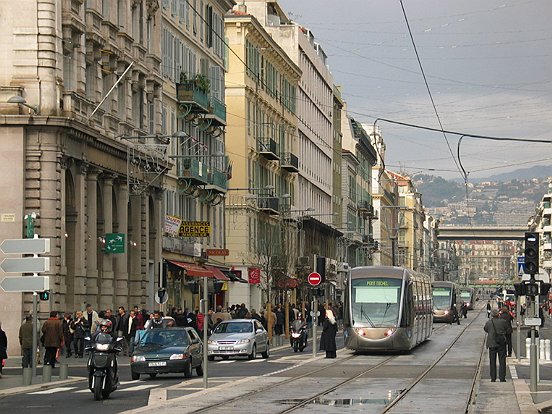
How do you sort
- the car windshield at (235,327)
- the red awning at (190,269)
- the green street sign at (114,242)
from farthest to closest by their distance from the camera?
the red awning at (190,269)
the green street sign at (114,242)
the car windshield at (235,327)

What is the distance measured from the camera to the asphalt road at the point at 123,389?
2712cm

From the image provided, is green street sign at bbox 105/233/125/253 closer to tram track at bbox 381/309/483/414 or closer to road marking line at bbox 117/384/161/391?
tram track at bbox 381/309/483/414

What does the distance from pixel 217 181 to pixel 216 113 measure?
3427 millimetres

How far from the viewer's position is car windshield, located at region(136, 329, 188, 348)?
123ft

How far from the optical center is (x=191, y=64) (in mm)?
71562

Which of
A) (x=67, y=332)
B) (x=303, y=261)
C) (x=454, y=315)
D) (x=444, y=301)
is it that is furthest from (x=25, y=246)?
(x=454, y=315)

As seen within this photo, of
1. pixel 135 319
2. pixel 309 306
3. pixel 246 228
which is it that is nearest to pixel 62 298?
pixel 135 319

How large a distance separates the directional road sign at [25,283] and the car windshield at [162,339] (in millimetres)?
3396

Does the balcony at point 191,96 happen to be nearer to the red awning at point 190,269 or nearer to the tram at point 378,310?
the red awning at point 190,269

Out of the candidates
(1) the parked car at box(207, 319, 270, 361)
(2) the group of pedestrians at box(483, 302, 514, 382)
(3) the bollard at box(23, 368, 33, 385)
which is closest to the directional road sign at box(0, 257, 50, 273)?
(3) the bollard at box(23, 368, 33, 385)

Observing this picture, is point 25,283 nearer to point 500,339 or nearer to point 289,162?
point 500,339

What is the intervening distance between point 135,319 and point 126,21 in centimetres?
1313

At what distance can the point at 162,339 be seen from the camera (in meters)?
37.4

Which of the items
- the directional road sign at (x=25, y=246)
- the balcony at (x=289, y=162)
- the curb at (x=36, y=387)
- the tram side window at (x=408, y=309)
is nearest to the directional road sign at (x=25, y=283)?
the directional road sign at (x=25, y=246)
